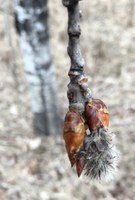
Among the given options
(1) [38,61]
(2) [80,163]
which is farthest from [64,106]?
(2) [80,163]

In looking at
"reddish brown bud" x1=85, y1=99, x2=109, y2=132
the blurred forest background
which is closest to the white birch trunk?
the blurred forest background

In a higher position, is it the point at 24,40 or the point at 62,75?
the point at 24,40

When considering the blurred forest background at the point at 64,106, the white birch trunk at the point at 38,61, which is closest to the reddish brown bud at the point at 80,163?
the blurred forest background at the point at 64,106

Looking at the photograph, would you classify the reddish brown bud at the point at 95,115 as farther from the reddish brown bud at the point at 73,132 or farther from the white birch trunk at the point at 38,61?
the white birch trunk at the point at 38,61

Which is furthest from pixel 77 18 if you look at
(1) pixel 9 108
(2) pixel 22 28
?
(1) pixel 9 108

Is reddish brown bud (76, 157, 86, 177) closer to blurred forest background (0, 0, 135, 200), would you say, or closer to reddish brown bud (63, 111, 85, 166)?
reddish brown bud (63, 111, 85, 166)

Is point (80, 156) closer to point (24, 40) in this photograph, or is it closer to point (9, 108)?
point (24, 40)

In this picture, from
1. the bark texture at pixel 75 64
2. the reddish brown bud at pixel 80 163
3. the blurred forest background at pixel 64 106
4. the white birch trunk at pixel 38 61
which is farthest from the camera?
the blurred forest background at pixel 64 106
